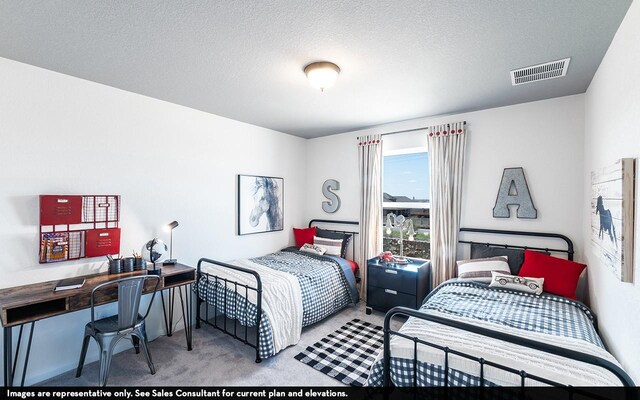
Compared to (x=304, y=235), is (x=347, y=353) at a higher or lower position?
lower

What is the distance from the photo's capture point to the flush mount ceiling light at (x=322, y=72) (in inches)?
86.9

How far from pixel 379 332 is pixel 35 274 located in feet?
10.3

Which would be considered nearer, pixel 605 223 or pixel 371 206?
pixel 605 223

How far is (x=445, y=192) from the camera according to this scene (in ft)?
11.5

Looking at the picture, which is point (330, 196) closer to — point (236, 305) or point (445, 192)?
point (445, 192)

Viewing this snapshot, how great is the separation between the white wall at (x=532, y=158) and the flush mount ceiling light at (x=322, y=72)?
75.3 inches

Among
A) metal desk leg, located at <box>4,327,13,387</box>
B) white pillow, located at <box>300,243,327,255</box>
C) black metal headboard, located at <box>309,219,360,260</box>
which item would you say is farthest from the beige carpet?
black metal headboard, located at <box>309,219,360,260</box>

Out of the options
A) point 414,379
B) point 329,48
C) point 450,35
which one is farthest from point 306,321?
point 450,35

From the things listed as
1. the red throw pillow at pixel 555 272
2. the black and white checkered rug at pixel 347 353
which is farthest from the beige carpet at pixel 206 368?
the red throw pillow at pixel 555 272

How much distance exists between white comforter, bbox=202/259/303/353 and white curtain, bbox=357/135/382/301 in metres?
1.39

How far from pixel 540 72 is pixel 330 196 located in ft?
9.63

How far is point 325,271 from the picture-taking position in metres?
3.51

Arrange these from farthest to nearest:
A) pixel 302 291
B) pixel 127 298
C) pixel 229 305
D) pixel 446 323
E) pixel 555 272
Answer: pixel 302 291
pixel 229 305
pixel 555 272
pixel 127 298
pixel 446 323

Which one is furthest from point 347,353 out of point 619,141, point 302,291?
point 619,141
